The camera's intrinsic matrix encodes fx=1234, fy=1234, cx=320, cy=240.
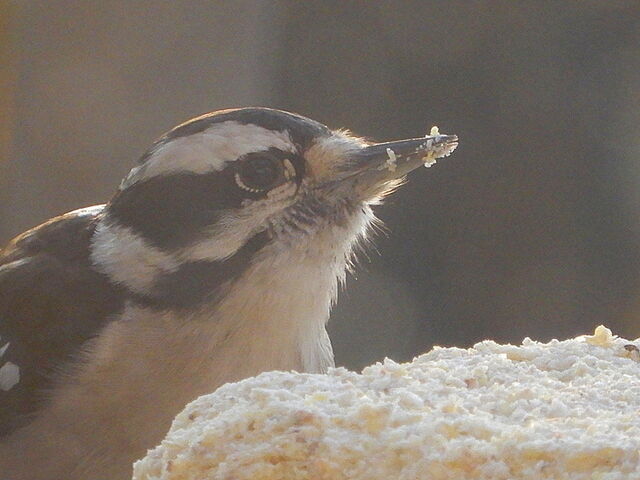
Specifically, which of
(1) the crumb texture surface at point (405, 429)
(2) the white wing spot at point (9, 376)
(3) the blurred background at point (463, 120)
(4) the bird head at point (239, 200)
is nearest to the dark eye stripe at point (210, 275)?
(4) the bird head at point (239, 200)

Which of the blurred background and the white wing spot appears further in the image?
the blurred background

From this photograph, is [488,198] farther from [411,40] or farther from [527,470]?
[527,470]

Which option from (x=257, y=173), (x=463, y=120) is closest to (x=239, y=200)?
(x=257, y=173)

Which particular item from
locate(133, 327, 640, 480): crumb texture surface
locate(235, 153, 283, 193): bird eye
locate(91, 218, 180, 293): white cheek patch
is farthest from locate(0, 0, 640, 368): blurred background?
locate(133, 327, 640, 480): crumb texture surface

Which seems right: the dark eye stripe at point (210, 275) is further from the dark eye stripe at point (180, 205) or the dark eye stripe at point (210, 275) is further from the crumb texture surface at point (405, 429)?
the crumb texture surface at point (405, 429)

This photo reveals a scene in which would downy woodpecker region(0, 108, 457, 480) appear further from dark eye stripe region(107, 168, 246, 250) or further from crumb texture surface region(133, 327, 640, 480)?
crumb texture surface region(133, 327, 640, 480)

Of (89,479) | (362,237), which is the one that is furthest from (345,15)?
(89,479)

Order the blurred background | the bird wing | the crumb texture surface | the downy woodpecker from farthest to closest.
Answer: the blurred background < the bird wing < the downy woodpecker < the crumb texture surface
